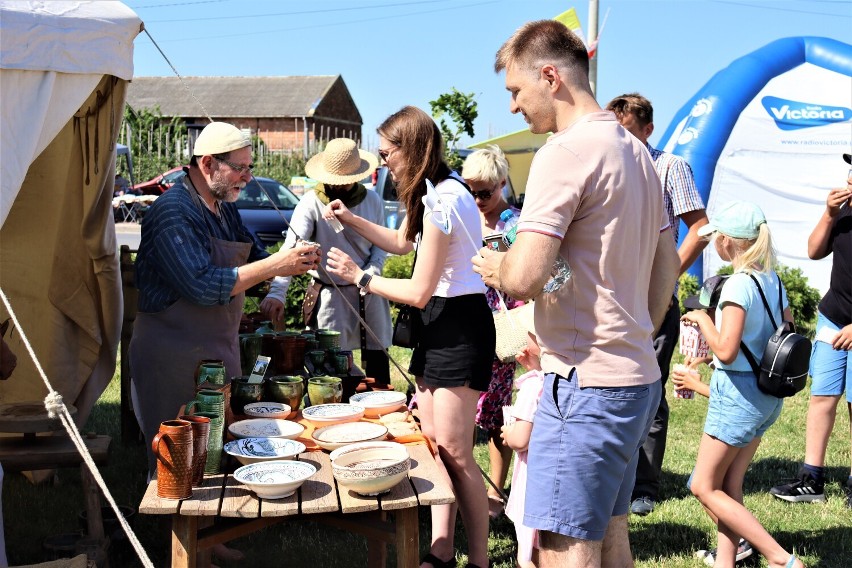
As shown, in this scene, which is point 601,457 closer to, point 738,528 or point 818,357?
point 738,528

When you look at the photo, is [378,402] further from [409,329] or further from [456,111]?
[456,111]

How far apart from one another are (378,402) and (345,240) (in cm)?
202

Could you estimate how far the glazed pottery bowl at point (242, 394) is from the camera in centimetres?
314

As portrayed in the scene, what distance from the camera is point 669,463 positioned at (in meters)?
5.24

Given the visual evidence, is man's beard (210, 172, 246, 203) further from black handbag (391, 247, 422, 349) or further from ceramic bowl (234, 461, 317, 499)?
ceramic bowl (234, 461, 317, 499)

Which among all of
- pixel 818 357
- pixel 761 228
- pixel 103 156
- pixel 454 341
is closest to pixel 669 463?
pixel 818 357

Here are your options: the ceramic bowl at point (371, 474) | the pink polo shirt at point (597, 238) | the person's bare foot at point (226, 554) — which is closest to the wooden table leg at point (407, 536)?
the ceramic bowl at point (371, 474)

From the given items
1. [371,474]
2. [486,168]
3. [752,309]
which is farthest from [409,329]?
[486,168]

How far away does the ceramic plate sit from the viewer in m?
3.01

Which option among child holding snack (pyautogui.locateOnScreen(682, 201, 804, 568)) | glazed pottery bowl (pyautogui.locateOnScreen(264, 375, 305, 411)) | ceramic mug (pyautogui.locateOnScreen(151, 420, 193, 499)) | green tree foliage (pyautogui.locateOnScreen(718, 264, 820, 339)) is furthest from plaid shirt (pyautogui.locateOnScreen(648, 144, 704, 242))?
green tree foliage (pyautogui.locateOnScreen(718, 264, 820, 339))

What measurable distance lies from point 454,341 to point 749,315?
1.20 m

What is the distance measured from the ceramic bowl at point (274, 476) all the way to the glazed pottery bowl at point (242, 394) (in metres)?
0.62

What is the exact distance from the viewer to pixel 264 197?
13.1 m

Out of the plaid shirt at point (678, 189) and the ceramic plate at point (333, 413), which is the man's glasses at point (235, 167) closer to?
the ceramic plate at point (333, 413)
